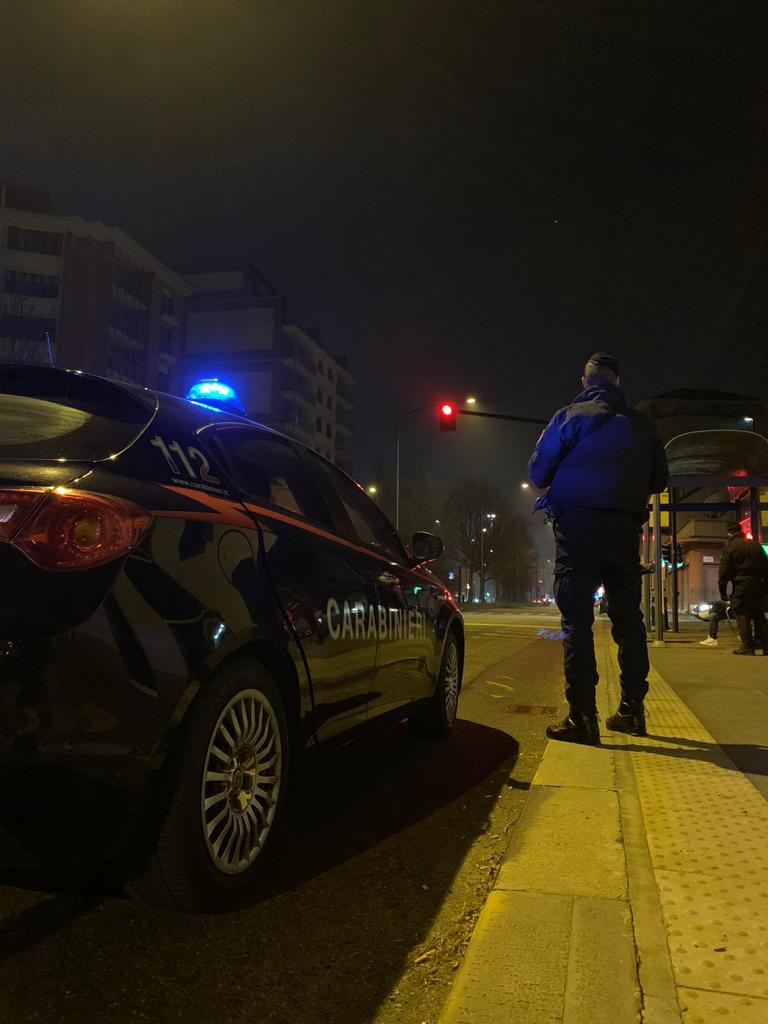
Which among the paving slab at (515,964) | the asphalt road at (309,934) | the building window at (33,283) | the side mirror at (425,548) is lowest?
the asphalt road at (309,934)

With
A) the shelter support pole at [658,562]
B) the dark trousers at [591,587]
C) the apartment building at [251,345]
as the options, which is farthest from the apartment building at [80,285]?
the dark trousers at [591,587]

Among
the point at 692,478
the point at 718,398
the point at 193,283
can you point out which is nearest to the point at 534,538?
the point at 718,398

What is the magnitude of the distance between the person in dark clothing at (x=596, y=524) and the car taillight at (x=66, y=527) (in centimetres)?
295

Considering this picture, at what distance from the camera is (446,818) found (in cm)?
320

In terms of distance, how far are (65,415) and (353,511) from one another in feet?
5.85

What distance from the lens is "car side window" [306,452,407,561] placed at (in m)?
3.58

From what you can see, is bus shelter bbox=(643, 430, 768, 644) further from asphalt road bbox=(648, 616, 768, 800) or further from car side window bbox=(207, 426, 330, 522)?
car side window bbox=(207, 426, 330, 522)

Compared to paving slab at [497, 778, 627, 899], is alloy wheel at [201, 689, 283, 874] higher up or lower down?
higher up

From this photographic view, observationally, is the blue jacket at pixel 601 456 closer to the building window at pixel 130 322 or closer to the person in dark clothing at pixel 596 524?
the person in dark clothing at pixel 596 524

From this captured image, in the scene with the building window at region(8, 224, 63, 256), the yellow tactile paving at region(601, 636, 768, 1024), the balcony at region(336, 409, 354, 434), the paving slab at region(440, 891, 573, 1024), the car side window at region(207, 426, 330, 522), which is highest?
the building window at region(8, 224, 63, 256)

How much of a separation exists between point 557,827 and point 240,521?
5.65 ft

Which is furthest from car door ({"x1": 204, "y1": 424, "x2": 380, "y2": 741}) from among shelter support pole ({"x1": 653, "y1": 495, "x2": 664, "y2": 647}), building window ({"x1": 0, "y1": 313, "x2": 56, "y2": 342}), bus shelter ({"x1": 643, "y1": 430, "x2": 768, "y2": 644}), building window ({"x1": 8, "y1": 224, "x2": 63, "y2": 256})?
building window ({"x1": 8, "y1": 224, "x2": 63, "y2": 256})

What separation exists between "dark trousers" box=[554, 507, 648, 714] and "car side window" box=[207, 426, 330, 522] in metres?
1.69

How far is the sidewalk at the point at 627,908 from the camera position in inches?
68.2
